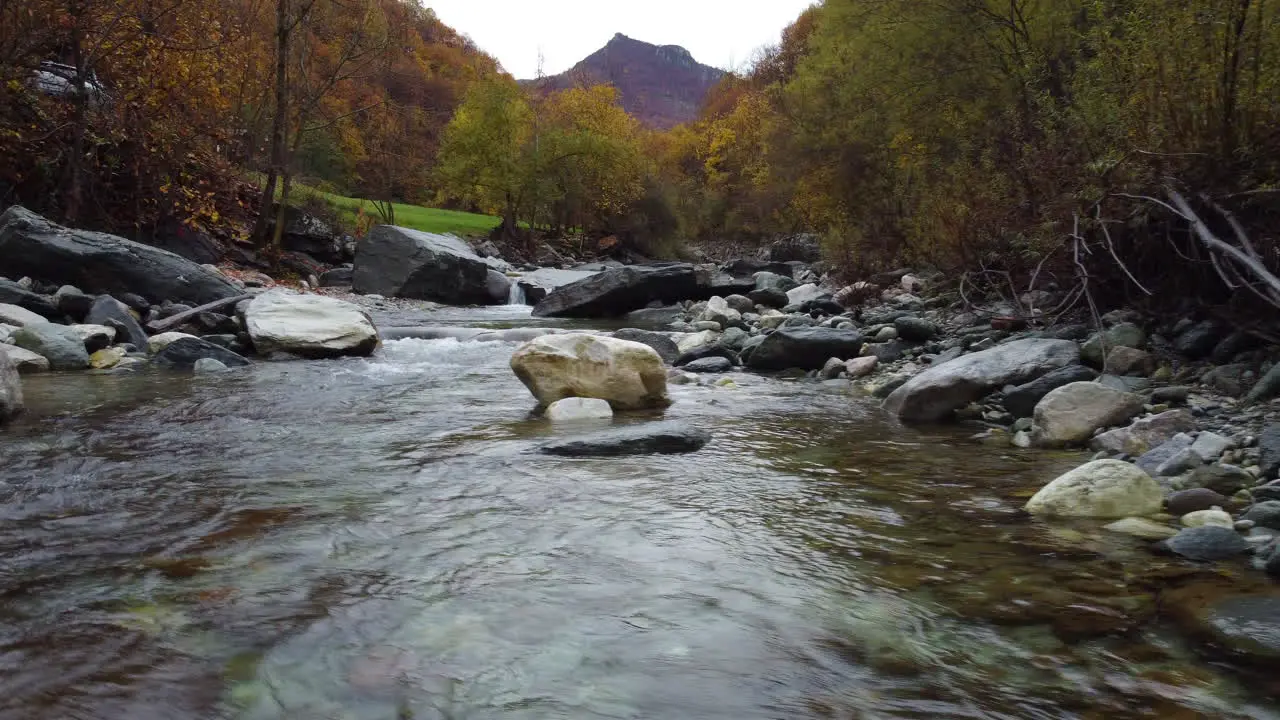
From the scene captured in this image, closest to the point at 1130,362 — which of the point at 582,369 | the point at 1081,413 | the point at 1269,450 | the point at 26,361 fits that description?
the point at 1081,413

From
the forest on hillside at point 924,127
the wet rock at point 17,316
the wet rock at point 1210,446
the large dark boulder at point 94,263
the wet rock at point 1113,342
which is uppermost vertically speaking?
the forest on hillside at point 924,127

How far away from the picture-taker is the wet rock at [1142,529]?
11.6ft

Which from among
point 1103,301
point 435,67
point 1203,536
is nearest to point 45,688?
point 1203,536

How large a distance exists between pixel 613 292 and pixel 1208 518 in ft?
46.7

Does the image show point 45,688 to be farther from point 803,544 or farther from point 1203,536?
point 1203,536

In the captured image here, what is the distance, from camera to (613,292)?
1736cm

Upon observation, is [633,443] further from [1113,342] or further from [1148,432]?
[1113,342]

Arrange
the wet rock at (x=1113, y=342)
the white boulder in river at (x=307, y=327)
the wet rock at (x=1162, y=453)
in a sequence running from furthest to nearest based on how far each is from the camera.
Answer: the white boulder in river at (x=307, y=327), the wet rock at (x=1113, y=342), the wet rock at (x=1162, y=453)

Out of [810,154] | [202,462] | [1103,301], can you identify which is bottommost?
[202,462]

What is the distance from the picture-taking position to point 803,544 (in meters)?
3.60

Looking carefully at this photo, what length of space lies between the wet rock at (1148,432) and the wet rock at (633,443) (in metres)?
2.56

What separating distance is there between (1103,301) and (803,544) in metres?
5.98

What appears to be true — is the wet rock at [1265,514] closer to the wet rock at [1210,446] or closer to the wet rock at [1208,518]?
the wet rock at [1208,518]

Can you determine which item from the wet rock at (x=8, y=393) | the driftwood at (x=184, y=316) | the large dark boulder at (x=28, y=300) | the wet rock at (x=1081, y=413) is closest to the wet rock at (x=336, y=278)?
the driftwood at (x=184, y=316)
